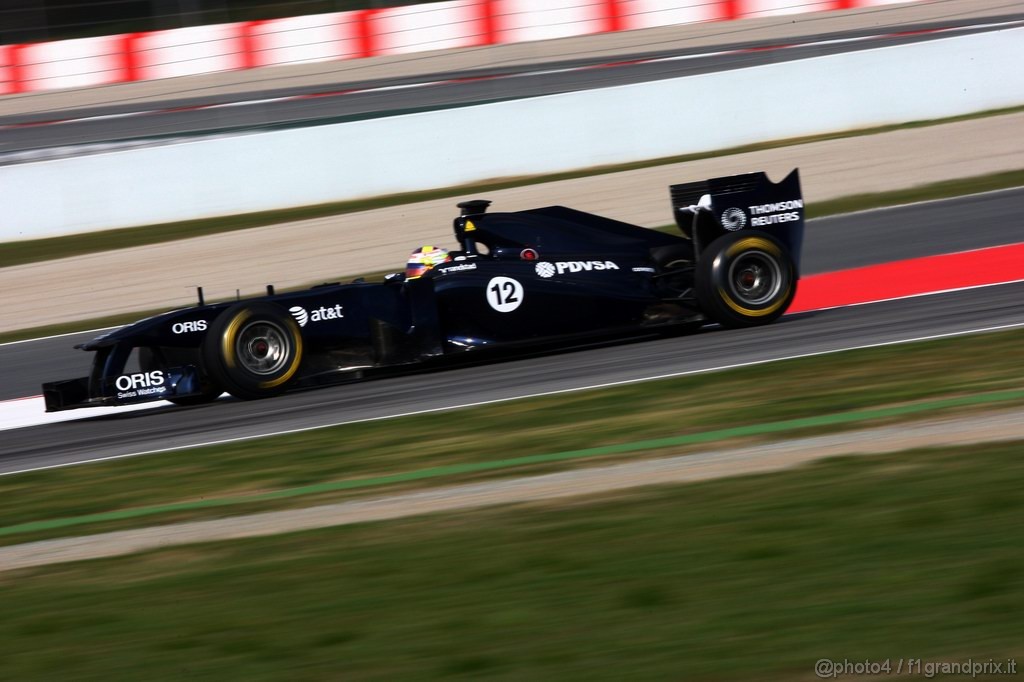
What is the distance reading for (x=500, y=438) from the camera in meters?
6.56

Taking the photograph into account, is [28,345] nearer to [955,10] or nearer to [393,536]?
[393,536]

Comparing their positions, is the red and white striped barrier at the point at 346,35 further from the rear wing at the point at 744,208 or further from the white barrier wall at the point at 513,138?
the rear wing at the point at 744,208

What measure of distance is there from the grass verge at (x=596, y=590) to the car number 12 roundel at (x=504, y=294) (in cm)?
315

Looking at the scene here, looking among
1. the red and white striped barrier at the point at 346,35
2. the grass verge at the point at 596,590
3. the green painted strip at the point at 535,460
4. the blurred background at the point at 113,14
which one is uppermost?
the blurred background at the point at 113,14

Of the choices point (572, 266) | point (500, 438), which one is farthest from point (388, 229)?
point (500, 438)

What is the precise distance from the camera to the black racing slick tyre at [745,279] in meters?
8.46

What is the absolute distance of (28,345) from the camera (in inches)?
469

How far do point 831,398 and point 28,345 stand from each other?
808 centimetres

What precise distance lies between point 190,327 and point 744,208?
3.72 metres

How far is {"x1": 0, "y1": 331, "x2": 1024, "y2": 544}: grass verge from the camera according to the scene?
5988 millimetres

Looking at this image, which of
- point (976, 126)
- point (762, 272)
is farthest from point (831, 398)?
point (976, 126)

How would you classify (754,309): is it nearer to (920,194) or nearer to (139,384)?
(139,384)

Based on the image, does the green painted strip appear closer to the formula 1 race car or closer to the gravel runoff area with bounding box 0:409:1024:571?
the gravel runoff area with bounding box 0:409:1024:571

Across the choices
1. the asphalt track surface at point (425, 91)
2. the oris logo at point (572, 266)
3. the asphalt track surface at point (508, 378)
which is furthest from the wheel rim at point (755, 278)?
the asphalt track surface at point (425, 91)
